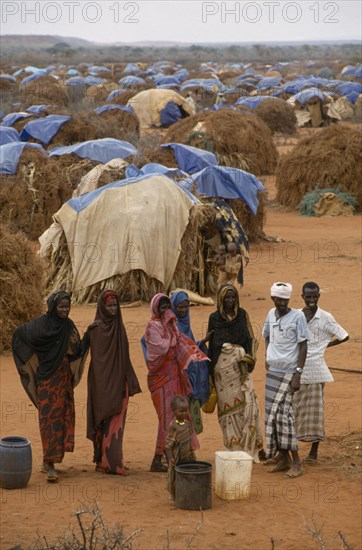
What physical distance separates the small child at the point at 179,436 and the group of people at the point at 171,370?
0.07m

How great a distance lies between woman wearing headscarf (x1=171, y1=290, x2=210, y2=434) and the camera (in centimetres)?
739

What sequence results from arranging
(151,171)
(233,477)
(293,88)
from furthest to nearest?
1. (293,88)
2. (151,171)
3. (233,477)

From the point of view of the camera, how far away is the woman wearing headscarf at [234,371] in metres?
7.40

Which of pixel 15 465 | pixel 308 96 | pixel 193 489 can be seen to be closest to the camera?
pixel 193 489

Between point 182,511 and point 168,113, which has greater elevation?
point 168,113

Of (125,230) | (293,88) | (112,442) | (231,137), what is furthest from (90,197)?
(293,88)

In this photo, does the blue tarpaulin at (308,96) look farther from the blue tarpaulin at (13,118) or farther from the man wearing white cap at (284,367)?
the man wearing white cap at (284,367)

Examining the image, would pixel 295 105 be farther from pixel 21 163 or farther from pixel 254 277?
pixel 254 277

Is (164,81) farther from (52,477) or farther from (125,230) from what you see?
(52,477)

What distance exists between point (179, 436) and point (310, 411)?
1174mm

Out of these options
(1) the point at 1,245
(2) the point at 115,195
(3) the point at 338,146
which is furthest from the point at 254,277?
(3) the point at 338,146

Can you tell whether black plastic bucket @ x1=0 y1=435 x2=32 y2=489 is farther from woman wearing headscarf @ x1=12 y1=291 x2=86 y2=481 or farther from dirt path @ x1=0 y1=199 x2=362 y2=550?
woman wearing headscarf @ x1=12 y1=291 x2=86 y2=481

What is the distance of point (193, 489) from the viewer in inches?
259

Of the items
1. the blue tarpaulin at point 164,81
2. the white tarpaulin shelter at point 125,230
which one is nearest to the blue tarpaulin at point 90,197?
the white tarpaulin shelter at point 125,230
